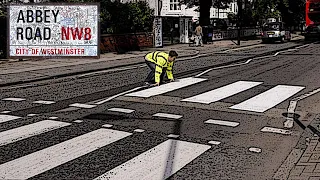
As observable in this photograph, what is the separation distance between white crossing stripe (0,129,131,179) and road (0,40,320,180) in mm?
13

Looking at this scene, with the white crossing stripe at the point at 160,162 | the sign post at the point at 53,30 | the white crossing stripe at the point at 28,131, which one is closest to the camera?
the white crossing stripe at the point at 160,162

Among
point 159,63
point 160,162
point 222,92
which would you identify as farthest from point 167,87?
point 160,162

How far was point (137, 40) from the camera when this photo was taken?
34156 millimetres

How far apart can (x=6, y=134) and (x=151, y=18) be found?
28319mm

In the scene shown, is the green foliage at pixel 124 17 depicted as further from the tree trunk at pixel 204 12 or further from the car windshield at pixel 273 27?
the car windshield at pixel 273 27

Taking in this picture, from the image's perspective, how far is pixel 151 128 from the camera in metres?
9.09

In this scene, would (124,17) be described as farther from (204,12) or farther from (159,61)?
(159,61)

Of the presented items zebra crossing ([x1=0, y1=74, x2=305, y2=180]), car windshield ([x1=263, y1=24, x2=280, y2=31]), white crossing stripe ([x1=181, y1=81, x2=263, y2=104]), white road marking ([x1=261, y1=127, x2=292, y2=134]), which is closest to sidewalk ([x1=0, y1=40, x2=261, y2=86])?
white crossing stripe ([x1=181, y1=81, x2=263, y2=104])

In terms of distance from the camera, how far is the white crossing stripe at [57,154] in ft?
21.2

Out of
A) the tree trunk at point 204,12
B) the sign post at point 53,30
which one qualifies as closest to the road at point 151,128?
the sign post at point 53,30

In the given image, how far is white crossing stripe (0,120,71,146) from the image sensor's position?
26.7 ft

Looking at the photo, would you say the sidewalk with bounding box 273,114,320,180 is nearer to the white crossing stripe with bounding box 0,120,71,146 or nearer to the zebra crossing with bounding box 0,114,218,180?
the zebra crossing with bounding box 0,114,218,180

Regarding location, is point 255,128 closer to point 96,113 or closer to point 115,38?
point 96,113

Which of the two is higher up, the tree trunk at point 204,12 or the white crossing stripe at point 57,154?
the tree trunk at point 204,12
